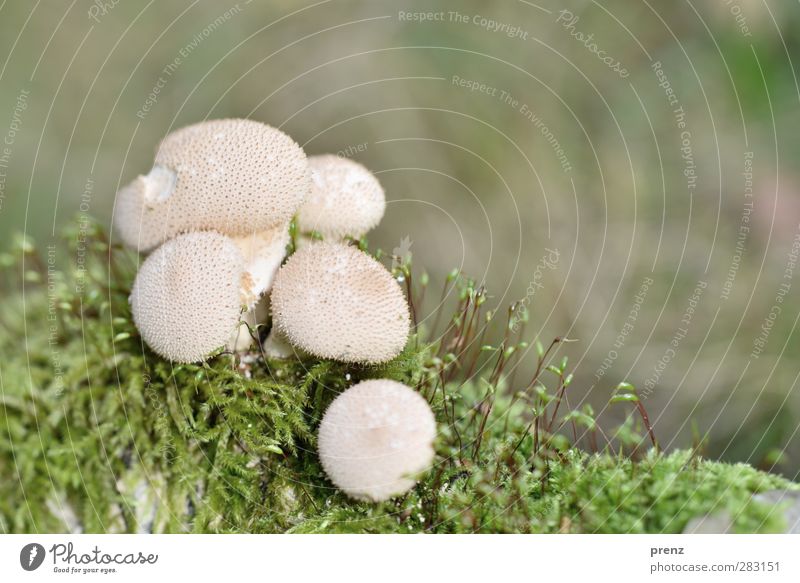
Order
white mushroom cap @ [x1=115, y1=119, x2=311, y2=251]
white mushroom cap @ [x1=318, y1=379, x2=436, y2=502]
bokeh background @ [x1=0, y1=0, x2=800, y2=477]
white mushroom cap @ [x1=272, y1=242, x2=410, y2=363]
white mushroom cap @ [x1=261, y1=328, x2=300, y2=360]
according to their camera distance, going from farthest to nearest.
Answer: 1. bokeh background @ [x1=0, y1=0, x2=800, y2=477]
2. white mushroom cap @ [x1=261, y1=328, x2=300, y2=360]
3. white mushroom cap @ [x1=115, y1=119, x2=311, y2=251]
4. white mushroom cap @ [x1=272, y1=242, x2=410, y2=363]
5. white mushroom cap @ [x1=318, y1=379, x2=436, y2=502]

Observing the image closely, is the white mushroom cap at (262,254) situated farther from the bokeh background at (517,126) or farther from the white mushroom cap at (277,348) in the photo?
the bokeh background at (517,126)

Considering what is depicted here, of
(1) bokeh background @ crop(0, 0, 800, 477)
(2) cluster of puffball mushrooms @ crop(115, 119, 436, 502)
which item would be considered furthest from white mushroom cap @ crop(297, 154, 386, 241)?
(1) bokeh background @ crop(0, 0, 800, 477)

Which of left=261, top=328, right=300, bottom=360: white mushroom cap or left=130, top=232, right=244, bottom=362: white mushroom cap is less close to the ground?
left=130, top=232, right=244, bottom=362: white mushroom cap

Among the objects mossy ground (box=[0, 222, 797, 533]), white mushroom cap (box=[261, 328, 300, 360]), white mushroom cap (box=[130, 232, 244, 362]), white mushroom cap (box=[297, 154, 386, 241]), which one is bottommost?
mossy ground (box=[0, 222, 797, 533])

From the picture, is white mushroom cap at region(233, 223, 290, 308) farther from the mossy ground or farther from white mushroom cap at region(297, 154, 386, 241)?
the mossy ground

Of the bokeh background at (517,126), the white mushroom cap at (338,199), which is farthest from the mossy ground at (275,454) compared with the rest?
the bokeh background at (517,126)

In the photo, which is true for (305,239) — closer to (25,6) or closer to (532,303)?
(532,303)

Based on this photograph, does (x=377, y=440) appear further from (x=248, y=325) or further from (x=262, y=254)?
(x=262, y=254)
